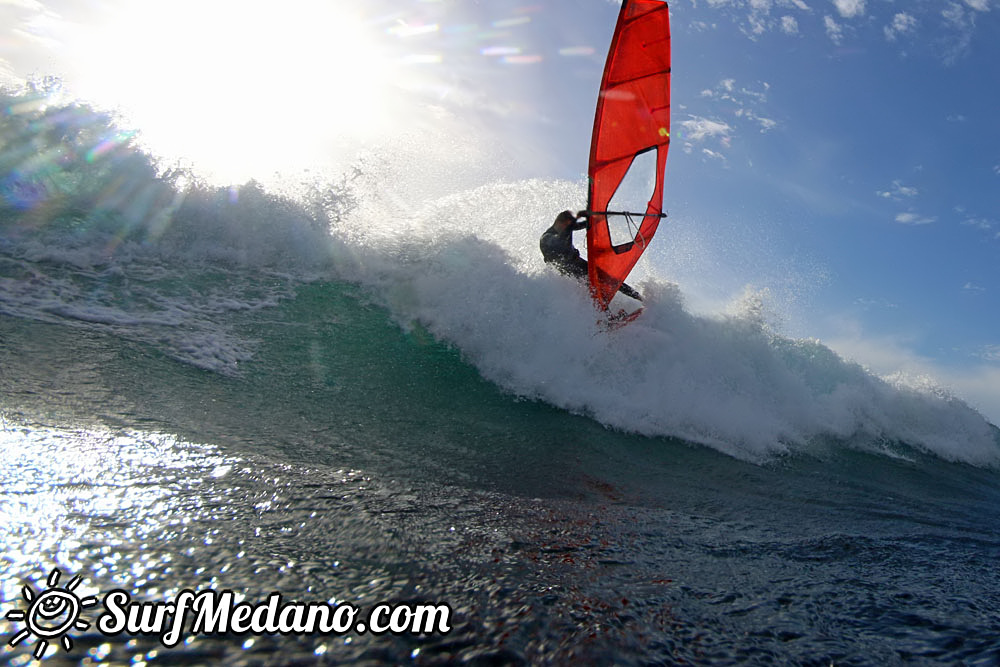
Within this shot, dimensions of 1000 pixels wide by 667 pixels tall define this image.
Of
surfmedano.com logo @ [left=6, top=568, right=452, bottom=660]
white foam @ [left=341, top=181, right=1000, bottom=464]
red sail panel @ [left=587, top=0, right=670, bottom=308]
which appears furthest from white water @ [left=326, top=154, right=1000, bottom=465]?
surfmedano.com logo @ [left=6, top=568, right=452, bottom=660]

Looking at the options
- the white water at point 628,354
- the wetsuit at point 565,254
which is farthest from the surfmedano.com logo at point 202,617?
the wetsuit at point 565,254

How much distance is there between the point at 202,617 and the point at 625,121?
7.34 m

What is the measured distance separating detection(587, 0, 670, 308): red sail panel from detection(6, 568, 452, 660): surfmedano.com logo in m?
6.05

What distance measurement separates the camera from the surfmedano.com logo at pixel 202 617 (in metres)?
1.13

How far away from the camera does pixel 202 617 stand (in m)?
1.22

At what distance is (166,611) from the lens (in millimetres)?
1224

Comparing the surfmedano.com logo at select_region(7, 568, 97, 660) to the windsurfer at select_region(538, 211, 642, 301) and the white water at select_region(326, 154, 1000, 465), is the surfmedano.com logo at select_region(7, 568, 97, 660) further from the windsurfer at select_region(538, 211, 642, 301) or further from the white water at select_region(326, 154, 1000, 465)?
the windsurfer at select_region(538, 211, 642, 301)

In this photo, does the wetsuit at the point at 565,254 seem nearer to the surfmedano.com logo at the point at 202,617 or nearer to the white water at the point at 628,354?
the white water at the point at 628,354

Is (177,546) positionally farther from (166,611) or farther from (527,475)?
(527,475)

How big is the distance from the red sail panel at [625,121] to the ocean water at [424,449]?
0.63m

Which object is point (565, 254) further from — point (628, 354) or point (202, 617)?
point (202, 617)

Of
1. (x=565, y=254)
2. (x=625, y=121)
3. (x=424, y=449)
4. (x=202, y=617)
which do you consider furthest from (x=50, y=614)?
(x=625, y=121)

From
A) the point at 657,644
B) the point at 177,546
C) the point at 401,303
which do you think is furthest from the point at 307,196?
the point at 657,644

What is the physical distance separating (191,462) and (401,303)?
4.71 metres
